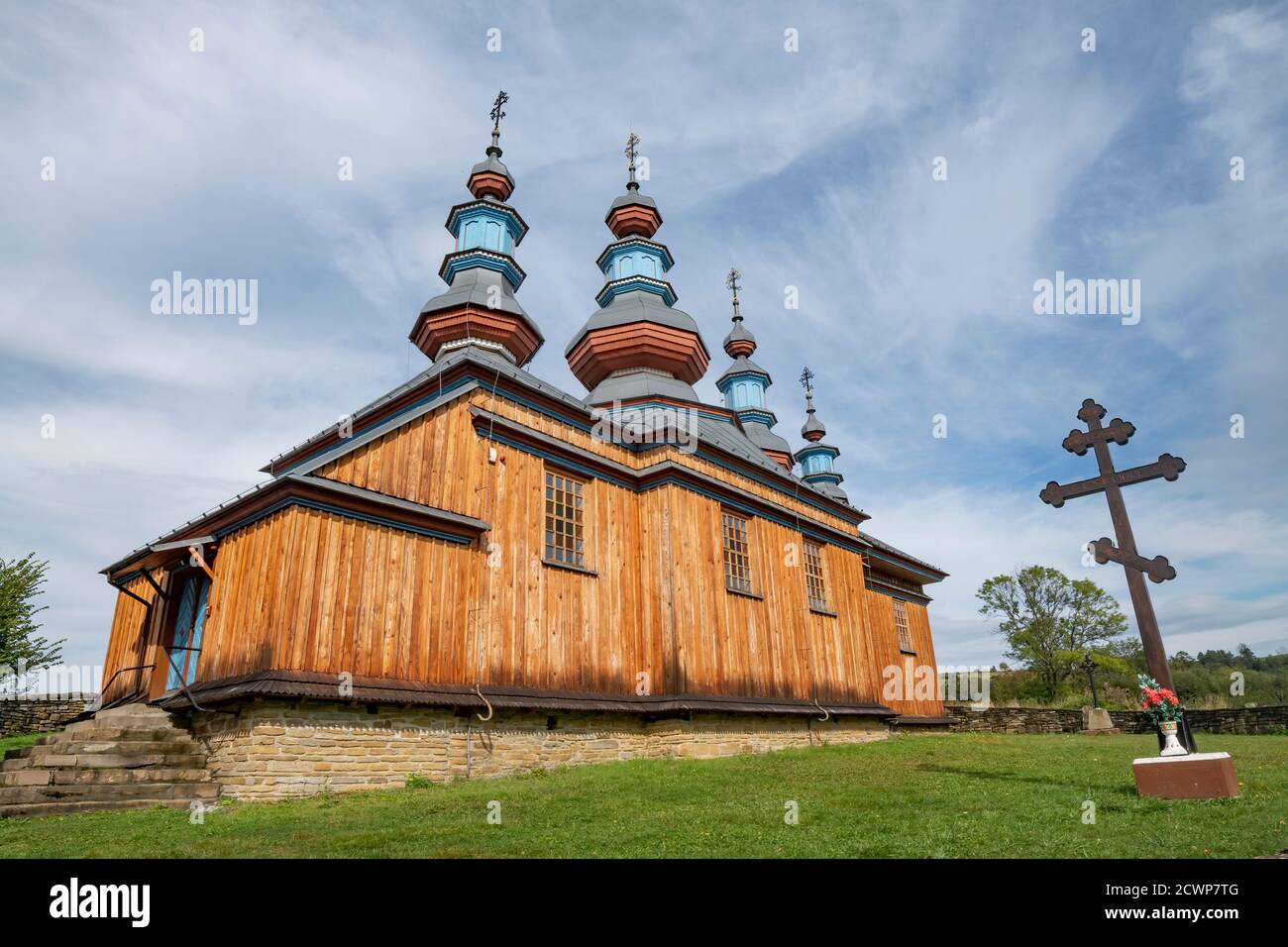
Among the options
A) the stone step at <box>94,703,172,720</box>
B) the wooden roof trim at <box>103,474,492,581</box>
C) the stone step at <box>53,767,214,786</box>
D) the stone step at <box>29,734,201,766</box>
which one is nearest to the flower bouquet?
the wooden roof trim at <box>103,474,492,581</box>

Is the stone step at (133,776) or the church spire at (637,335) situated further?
the church spire at (637,335)

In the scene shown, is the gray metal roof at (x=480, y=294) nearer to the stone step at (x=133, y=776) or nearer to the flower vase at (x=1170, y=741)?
the stone step at (x=133, y=776)

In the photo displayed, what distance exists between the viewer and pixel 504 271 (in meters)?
21.5

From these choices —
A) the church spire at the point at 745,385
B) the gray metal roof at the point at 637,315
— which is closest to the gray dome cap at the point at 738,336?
the church spire at the point at 745,385

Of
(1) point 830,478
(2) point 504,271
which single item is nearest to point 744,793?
(2) point 504,271

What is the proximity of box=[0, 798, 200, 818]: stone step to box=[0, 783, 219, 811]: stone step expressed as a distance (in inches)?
2.4

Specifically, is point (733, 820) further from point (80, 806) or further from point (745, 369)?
point (745, 369)

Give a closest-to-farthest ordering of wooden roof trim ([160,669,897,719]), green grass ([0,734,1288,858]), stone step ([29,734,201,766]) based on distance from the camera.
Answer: green grass ([0,734,1288,858]) < wooden roof trim ([160,669,897,719]) < stone step ([29,734,201,766])

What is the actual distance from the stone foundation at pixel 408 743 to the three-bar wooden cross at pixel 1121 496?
24.1 ft

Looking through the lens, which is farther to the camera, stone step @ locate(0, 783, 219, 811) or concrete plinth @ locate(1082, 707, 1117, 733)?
concrete plinth @ locate(1082, 707, 1117, 733)

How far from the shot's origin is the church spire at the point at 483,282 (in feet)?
64.8

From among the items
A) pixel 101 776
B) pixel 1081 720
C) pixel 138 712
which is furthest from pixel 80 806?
pixel 1081 720

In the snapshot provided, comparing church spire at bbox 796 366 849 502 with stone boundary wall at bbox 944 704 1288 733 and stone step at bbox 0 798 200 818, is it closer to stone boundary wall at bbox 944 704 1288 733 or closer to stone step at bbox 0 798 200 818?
stone boundary wall at bbox 944 704 1288 733

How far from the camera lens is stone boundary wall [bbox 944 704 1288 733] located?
795 inches
